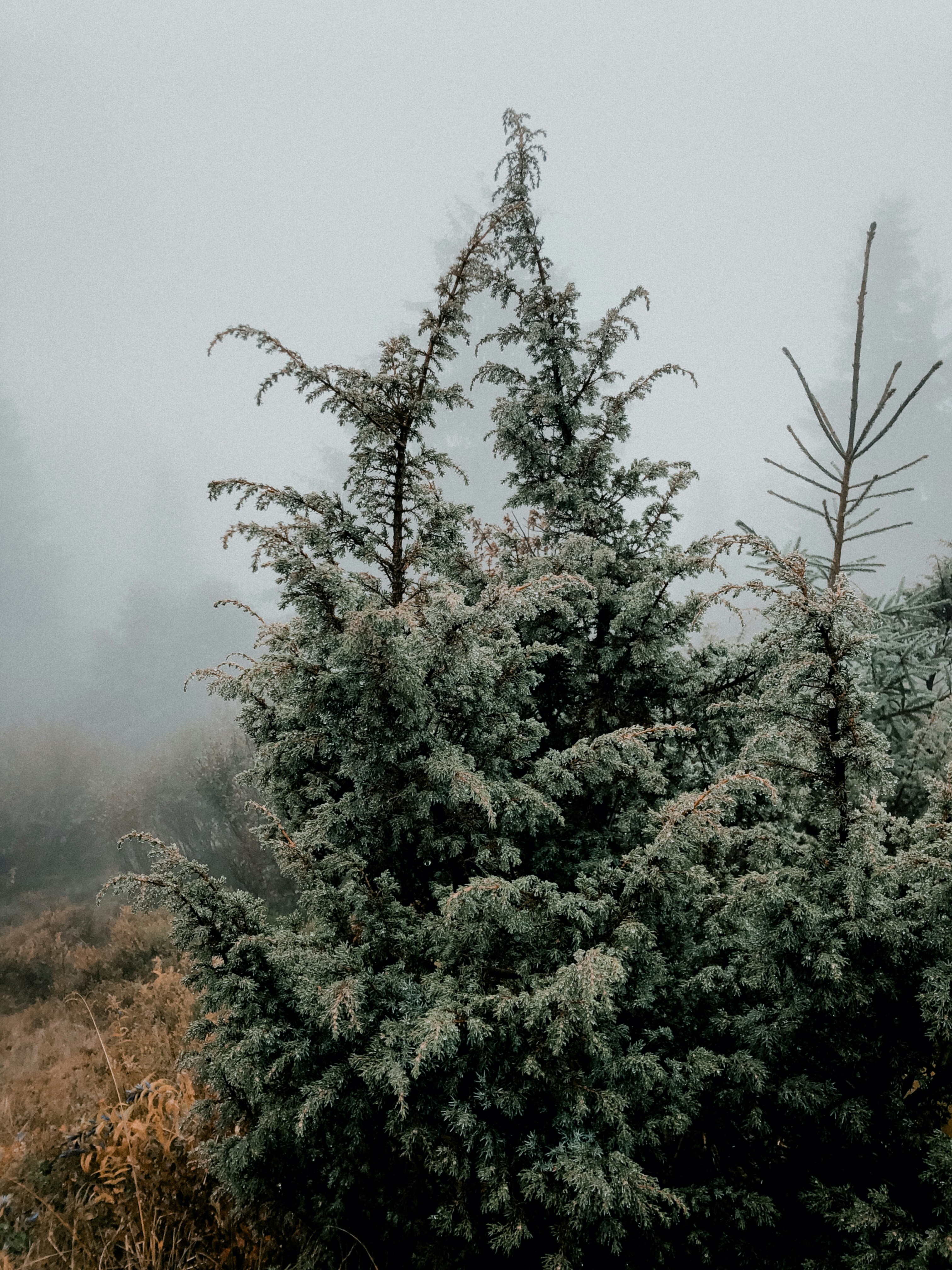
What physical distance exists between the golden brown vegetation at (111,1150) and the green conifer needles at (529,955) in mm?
708

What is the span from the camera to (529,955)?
8.71 feet

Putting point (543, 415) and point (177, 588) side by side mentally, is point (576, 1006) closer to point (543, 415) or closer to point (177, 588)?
point (543, 415)

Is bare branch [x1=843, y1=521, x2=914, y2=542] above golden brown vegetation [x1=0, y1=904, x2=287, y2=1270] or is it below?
above

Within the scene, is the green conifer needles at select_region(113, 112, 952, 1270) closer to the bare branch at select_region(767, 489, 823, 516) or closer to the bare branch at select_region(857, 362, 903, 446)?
the bare branch at select_region(767, 489, 823, 516)

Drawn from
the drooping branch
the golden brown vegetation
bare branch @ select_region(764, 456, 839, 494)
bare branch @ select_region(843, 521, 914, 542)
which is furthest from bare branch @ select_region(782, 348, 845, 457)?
the golden brown vegetation

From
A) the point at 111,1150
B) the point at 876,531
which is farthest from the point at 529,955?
the point at 876,531

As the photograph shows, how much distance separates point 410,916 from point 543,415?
3561mm

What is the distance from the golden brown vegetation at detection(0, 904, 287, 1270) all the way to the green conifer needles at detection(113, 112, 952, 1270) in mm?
708

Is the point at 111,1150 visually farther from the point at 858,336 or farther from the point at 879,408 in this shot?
the point at 858,336

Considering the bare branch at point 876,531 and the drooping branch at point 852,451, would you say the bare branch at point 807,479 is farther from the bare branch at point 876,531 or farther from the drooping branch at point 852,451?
the bare branch at point 876,531

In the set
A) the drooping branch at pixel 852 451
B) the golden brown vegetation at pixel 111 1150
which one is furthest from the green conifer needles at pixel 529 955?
the drooping branch at pixel 852 451

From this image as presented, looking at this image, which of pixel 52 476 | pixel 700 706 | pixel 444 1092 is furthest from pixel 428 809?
pixel 52 476

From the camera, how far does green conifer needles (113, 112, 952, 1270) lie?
2221mm

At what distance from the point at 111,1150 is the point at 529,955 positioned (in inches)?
125
